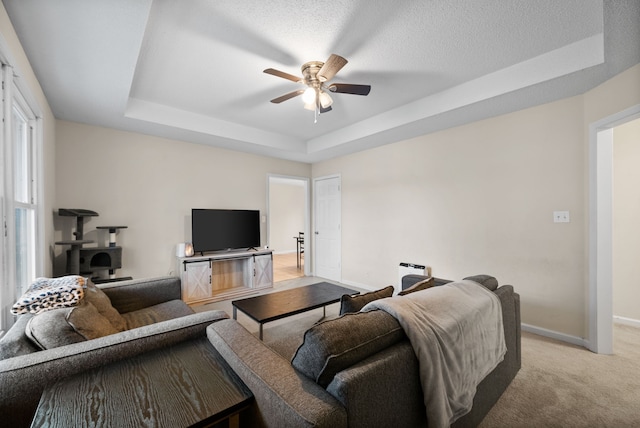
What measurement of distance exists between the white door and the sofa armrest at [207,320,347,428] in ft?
12.9

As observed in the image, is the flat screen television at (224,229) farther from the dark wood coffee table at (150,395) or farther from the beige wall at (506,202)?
the dark wood coffee table at (150,395)

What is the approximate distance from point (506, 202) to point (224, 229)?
3.96 meters

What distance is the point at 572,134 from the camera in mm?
2625

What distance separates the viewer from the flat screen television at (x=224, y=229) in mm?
4078

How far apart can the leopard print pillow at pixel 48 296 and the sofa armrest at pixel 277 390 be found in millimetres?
1089

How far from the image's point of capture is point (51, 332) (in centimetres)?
125

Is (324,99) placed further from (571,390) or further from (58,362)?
(571,390)

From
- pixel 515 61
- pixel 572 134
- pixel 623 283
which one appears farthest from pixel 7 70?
pixel 623 283

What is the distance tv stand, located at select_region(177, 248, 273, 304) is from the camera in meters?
3.78

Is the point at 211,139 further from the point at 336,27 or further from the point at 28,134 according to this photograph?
the point at 336,27

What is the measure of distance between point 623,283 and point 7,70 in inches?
233

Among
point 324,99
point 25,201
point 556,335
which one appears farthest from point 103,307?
point 556,335

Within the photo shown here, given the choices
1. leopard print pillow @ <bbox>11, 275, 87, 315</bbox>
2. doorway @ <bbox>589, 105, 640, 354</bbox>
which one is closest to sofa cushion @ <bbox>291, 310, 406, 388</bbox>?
leopard print pillow @ <bbox>11, 275, 87, 315</bbox>

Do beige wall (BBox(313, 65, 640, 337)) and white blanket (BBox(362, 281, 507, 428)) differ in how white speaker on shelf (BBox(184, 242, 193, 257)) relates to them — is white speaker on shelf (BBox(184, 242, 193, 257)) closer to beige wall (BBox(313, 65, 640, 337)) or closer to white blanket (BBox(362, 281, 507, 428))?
beige wall (BBox(313, 65, 640, 337))
